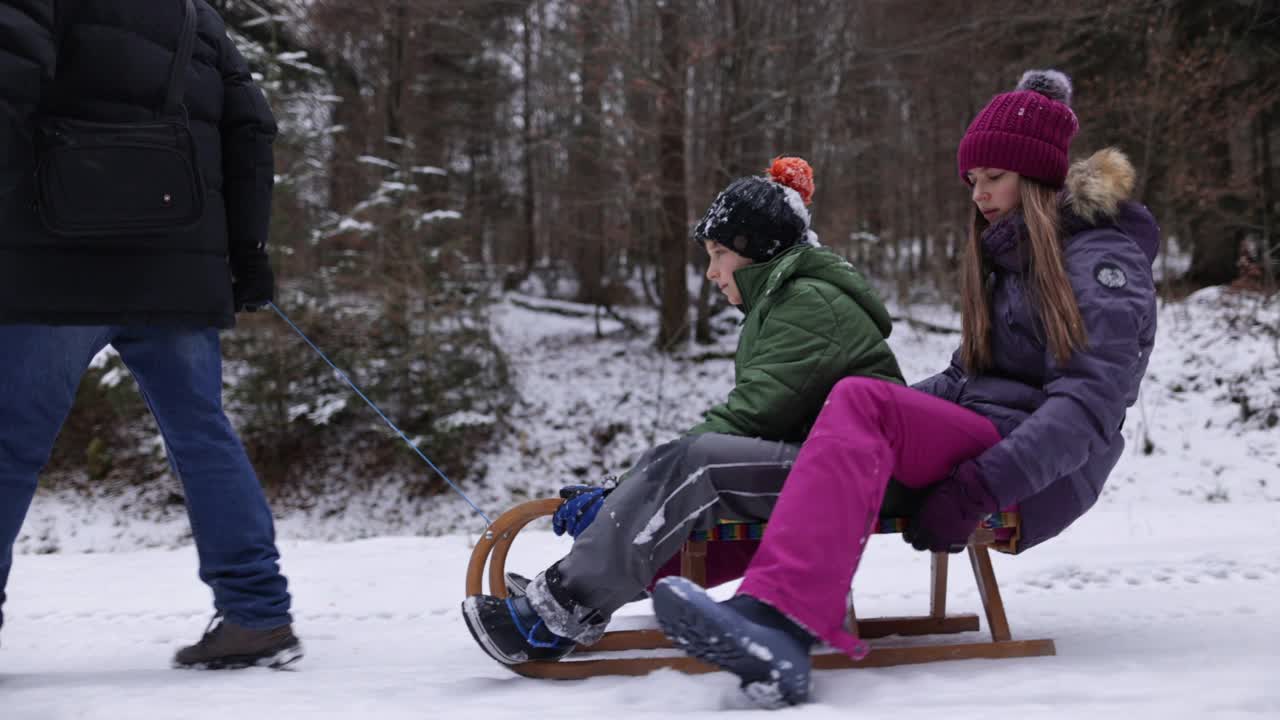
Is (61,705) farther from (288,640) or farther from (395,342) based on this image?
(395,342)

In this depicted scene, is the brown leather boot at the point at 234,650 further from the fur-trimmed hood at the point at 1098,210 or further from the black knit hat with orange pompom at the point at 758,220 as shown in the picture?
the fur-trimmed hood at the point at 1098,210

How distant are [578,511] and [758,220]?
0.86 m

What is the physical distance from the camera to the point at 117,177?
6.95ft

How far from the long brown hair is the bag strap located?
6.43 feet

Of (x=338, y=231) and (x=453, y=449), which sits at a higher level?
(x=338, y=231)

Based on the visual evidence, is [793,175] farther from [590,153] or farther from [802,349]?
[590,153]

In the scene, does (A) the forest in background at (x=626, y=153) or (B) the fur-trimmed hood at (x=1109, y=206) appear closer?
(B) the fur-trimmed hood at (x=1109, y=206)

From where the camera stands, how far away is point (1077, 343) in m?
2.00

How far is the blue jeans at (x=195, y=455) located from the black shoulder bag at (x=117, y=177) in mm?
269

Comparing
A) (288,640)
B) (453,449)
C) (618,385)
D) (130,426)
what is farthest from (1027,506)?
(130,426)

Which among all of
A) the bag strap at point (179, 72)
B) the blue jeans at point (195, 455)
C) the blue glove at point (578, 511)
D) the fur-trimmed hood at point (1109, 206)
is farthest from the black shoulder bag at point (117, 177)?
the fur-trimmed hood at point (1109, 206)

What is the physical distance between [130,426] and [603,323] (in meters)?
5.52

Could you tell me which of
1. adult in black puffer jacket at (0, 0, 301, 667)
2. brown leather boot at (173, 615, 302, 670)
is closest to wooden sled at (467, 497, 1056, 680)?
brown leather boot at (173, 615, 302, 670)

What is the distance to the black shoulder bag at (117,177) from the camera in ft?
6.80
